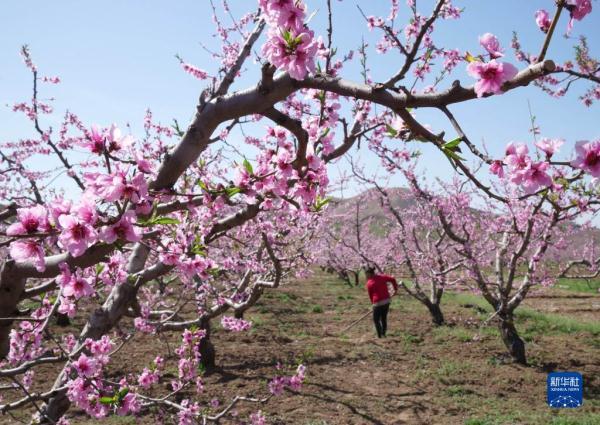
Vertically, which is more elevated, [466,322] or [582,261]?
[582,261]

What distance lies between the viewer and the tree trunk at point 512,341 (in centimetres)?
780

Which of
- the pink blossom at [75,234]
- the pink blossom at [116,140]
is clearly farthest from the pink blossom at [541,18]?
the pink blossom at [75,234]

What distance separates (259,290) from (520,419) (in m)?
3.86

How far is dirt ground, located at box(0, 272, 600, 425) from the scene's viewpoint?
18.9 ft

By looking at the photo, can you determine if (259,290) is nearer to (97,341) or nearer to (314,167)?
(97,341)

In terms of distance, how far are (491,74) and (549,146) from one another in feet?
1.65

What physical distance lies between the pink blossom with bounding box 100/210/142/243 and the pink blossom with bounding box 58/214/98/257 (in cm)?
4

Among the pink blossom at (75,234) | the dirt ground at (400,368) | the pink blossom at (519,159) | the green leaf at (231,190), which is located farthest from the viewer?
the dirt ground at (400,368)

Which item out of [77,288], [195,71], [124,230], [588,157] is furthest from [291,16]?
[195,71]

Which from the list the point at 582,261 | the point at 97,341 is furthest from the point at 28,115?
the point at 582,261

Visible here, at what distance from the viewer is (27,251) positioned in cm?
168

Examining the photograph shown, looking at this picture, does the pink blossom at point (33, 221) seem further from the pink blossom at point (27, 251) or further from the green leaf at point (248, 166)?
the green leaf at point (248, 166)

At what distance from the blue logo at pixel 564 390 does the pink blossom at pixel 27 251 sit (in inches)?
277

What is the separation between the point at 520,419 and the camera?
5.38 m
